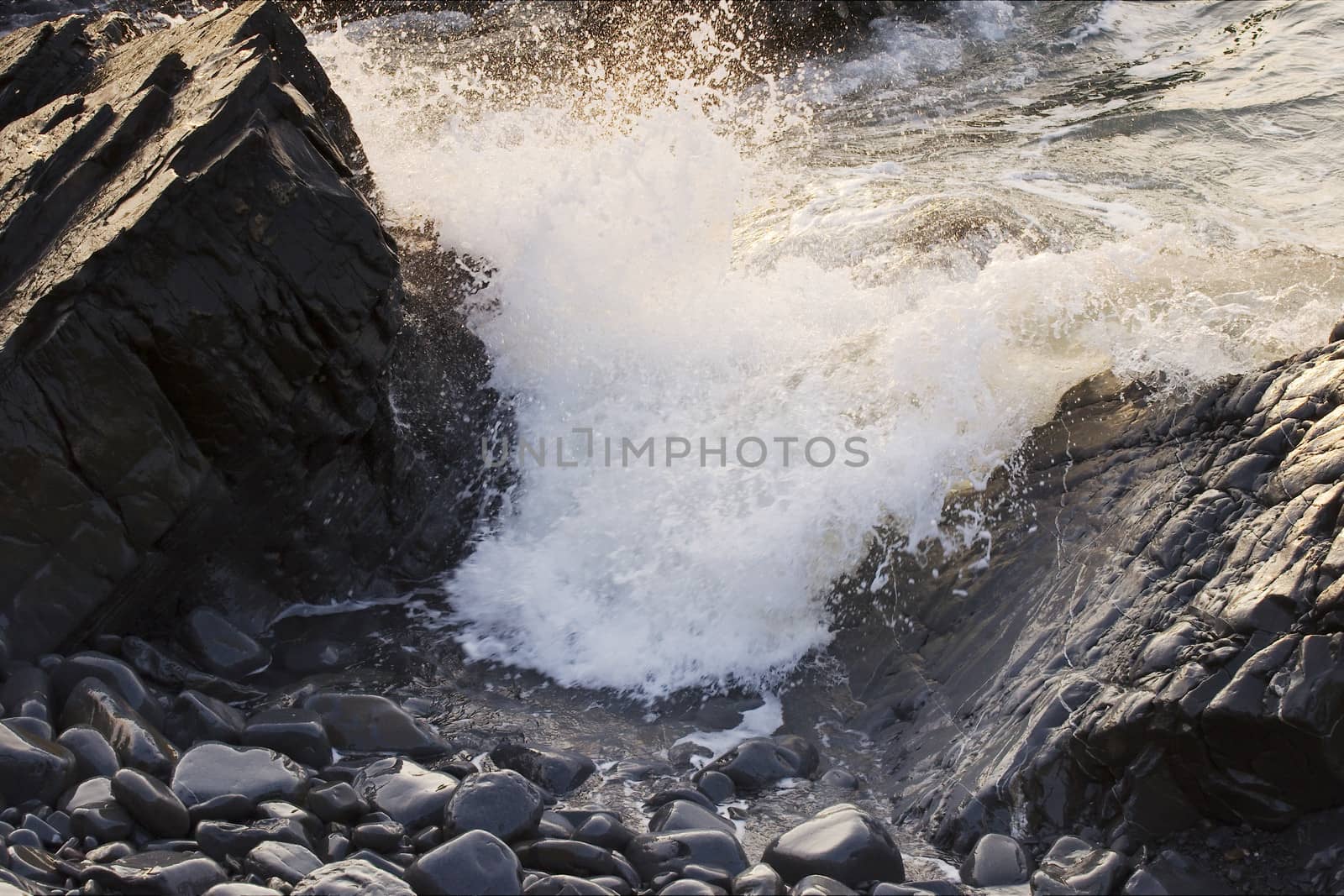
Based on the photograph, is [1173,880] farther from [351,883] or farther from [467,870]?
[351,883]

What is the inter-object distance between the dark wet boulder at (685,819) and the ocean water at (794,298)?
40.1 inches

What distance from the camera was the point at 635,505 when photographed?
202 inches

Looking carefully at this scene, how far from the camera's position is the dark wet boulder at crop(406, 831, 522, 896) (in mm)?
2729

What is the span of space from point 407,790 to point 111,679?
4.01ft

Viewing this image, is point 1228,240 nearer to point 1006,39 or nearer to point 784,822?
point 784,822

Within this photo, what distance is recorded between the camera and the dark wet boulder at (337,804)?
3100mm

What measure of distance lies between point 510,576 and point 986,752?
2346mm

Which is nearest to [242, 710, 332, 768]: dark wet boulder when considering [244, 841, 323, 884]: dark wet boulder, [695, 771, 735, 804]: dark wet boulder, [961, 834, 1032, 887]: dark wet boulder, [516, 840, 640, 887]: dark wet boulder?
[244, 841, 323, 884]: dark wet boulder

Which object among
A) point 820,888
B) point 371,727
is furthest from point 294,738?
point 820,888

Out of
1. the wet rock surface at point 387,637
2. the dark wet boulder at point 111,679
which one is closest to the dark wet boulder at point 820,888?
the wet rock surface at point 387,637

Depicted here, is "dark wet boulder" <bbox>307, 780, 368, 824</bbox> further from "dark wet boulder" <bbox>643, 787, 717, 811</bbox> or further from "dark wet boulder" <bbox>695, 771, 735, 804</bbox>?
"dark wet boulder" <bbox>695, 771, 735, 804</bbox>

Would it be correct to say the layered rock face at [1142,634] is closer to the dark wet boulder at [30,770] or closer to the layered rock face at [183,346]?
the layered rock face at [183,346]

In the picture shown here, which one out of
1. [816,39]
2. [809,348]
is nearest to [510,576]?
[809,348]

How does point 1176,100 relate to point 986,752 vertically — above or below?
above
